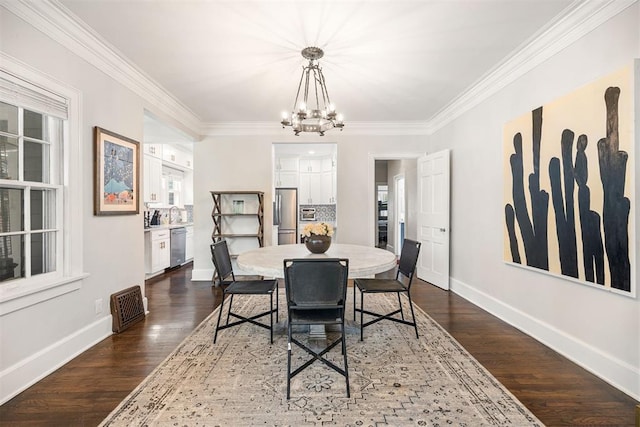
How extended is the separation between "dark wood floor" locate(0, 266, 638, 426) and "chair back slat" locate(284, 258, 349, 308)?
123 cm

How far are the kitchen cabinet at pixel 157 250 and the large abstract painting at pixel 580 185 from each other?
201 inches

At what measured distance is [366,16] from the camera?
2.17 metres

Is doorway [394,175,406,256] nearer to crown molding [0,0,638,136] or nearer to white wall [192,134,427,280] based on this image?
white wall [192,134,427,280]

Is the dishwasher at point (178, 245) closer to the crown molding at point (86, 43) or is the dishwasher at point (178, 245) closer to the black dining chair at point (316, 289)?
the crown molding at point (86, 43)

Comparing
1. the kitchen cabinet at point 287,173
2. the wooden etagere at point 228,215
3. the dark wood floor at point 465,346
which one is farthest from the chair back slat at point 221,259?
the kitchen cabinet at point 287,173

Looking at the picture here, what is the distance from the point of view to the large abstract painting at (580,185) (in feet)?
6.14

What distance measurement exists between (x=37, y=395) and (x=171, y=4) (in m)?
2.69

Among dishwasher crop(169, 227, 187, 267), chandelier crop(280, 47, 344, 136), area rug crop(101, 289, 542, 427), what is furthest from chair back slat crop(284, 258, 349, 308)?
dishwasher crop(169, 227, 187, 267)

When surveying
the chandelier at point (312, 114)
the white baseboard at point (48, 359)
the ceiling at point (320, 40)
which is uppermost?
the ceiling at point (320, 40)

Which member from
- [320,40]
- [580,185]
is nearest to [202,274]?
[320,40]

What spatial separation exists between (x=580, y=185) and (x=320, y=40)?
228 centimetres

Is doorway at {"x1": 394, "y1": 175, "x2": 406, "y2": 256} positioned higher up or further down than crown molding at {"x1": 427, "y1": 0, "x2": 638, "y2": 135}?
further down

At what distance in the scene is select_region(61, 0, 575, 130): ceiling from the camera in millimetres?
2096

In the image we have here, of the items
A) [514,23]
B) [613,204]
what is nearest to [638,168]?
[613,204]
